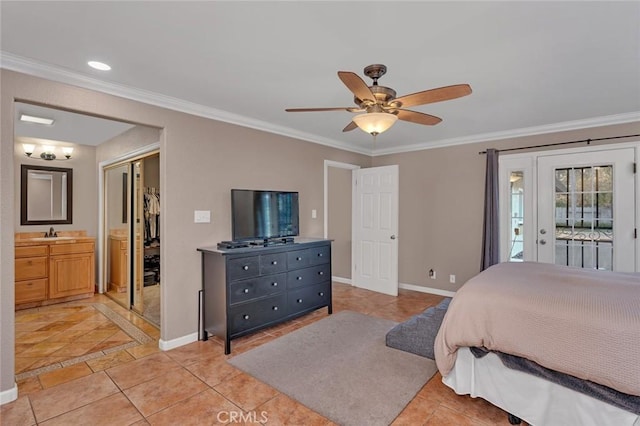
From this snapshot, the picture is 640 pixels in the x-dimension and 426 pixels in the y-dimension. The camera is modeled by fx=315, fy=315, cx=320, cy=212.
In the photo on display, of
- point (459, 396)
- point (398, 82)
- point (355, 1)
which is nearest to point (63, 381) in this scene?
point (459, 396)

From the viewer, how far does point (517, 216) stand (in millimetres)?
4289

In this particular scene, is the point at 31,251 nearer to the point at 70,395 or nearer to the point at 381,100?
the point at 70,395

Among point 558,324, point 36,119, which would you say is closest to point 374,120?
point 558,324

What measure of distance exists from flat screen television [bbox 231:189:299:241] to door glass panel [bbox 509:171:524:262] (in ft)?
9.70

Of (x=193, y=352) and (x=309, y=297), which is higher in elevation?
(x=309, y=297)

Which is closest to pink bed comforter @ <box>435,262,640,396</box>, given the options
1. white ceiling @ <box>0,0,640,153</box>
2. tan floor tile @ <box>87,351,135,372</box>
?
white ceiling @ <box>0,0,640,153</box>

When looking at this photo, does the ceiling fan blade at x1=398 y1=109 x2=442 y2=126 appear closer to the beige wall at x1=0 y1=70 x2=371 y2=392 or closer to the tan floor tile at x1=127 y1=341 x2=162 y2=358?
the beige wall at x1=0 y1=70 x2=371 y2=392

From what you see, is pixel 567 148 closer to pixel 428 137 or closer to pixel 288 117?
pixel 428 137

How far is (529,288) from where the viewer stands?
2104 millimetres

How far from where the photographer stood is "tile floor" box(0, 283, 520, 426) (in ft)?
6.68

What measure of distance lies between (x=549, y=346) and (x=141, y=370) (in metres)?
2.98

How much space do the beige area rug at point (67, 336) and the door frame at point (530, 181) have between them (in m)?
4.62

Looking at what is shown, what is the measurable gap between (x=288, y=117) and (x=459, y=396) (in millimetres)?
3126

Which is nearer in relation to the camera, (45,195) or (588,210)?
(588,210)
